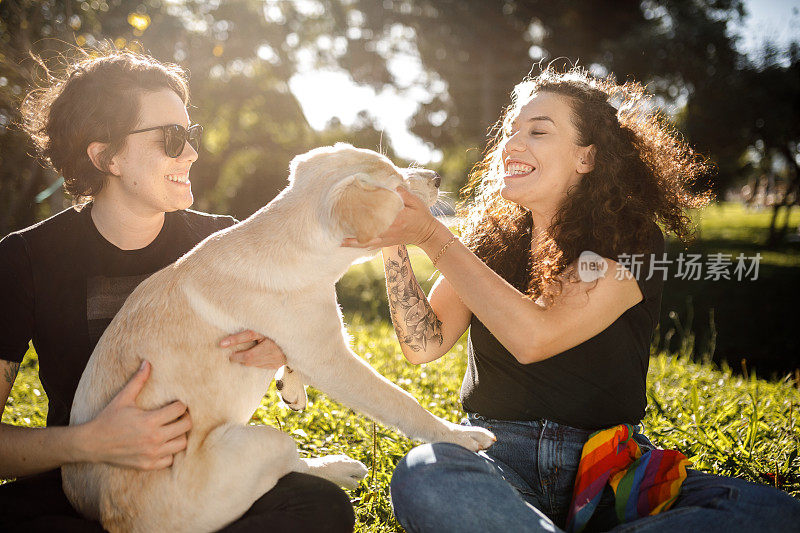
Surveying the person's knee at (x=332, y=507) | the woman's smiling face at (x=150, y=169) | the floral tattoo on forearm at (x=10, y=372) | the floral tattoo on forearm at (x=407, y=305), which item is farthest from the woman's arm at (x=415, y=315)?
the floral tattoo on forearm at (x=10, y=372)

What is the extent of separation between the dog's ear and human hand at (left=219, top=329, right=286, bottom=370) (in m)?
0.59

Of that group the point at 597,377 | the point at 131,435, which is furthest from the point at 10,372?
the point at 597,377

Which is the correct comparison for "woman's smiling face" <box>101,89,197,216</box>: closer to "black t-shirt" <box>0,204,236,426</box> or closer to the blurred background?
"black t-shirt" <box>0,204,236,426</box>

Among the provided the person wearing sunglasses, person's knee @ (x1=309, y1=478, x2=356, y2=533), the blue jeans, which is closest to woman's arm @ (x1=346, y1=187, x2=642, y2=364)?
the blue jeans

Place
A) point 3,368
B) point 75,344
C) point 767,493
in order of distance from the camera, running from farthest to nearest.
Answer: point 75,344 → point 3,368 → point 767,493

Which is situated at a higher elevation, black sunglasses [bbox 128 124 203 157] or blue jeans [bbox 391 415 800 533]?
black sunglasses [bbox 128 124 203 157]

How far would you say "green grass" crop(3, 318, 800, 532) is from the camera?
342cm

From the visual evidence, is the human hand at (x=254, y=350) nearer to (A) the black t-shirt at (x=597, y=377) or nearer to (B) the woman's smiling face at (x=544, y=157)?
(A) the black t-shirt at (x=597, y=377)

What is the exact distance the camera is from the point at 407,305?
2961 mm

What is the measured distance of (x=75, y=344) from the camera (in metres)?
2.61

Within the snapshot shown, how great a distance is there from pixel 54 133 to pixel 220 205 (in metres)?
18.2

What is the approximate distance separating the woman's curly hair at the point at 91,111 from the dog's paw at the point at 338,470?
177 centimetres

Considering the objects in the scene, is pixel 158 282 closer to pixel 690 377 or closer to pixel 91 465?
pixel 91 465

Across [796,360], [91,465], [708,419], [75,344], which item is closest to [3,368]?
[75,344]
